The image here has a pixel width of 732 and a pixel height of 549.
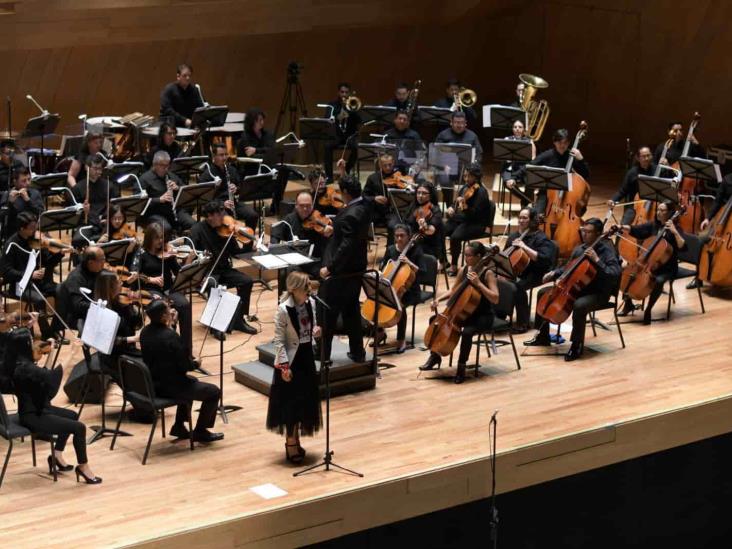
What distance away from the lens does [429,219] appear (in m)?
10.3

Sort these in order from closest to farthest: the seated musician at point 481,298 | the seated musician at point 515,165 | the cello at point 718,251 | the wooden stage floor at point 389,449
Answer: the wooden stage floor at point 389,449 < the seated musician at point 481,298 < the cello at point 718,251 < the seated musician at point 515,165

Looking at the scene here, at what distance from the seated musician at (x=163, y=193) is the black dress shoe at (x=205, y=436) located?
122 inches

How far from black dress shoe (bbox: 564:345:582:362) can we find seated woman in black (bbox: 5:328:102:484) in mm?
3742

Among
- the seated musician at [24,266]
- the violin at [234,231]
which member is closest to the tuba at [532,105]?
the violin at [234,231]

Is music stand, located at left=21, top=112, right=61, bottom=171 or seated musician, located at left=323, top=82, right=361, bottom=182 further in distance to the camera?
seated musician, located at left=323, top=82, right=361, bottom=182

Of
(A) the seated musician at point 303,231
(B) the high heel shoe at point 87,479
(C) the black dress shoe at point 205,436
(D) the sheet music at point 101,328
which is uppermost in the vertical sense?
(A) the seated musician at point 303,231

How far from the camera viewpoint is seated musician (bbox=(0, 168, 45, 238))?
1036 centimetres

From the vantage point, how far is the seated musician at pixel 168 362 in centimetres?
756

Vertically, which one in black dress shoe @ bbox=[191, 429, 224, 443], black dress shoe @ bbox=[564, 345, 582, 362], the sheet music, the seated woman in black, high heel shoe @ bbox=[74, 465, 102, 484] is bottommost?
high heel shoe @ bbox=[74, 465, 102, 484]

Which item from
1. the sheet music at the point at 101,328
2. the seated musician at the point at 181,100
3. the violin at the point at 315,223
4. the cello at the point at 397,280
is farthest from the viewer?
the seated musician at the point at 181,100

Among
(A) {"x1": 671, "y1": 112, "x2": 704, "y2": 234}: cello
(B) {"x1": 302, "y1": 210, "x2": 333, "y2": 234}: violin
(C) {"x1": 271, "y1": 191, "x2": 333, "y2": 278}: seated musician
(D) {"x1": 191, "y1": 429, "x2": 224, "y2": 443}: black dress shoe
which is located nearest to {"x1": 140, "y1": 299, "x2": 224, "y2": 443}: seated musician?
(D) {"x1": 191, "y1": 429, "x2": 224, "y2": 443}: black dress shoe

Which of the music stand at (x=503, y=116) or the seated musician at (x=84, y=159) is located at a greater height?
the music stand at (x=503, y=116)

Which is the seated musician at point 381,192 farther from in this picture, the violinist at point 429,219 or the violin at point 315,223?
the violin at point 315,223

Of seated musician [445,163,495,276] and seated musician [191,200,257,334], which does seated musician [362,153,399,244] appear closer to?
seated musician [445,163,495,276]
